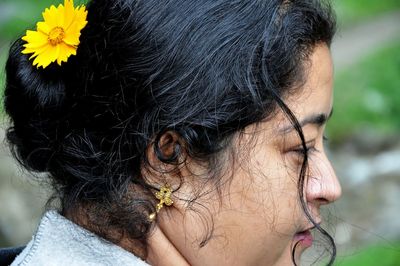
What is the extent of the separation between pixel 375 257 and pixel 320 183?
3.03 m

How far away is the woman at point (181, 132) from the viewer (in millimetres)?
2336

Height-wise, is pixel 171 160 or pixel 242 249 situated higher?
pixel 171 160

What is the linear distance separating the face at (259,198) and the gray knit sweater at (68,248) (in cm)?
14

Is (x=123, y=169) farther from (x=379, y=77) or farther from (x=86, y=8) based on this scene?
(x=379, y=77)

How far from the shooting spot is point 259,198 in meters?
2.38

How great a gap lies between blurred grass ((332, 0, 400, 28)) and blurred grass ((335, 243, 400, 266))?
624 cm

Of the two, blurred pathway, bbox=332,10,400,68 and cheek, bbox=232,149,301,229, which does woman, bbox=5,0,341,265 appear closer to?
cheek, bbox=232,149,301,229

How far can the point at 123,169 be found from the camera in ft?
7.84

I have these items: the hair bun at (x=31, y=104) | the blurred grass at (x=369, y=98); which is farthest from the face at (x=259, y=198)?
the blurred grass at (x=369, y=98)

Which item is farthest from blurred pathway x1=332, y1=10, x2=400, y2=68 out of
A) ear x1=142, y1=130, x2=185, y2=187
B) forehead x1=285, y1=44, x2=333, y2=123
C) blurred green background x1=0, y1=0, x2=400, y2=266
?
ear x1=142, y1=130, x2=185, y2=187

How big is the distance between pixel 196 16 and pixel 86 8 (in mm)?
342

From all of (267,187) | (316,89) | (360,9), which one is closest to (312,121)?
(316,89)

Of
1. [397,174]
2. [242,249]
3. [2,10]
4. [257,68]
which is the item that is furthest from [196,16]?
[2,10]

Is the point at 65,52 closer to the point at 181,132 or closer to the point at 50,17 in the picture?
the point at 50,17
